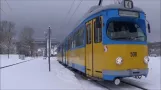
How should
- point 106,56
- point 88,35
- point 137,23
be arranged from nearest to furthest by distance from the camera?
point 106,56 → point 137,23 → point 88,35

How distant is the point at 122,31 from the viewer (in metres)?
10.9

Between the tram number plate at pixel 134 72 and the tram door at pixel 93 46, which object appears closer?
the tram number plate at pixel 134 72

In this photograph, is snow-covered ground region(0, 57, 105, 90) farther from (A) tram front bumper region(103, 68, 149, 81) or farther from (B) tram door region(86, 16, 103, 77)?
(A) tram front bumper region(103, 68, 149, 81)

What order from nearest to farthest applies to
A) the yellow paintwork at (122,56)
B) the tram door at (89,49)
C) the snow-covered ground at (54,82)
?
the yellow paintwork at (122,56) < the snow-covered ground at (54,82) < the tram door at (89,49)

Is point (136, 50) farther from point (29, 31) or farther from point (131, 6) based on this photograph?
point (29, 31)

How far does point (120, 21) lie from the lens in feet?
36.3

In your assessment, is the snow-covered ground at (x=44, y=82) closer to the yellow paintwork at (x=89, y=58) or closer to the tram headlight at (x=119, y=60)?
the yellow paintwork at (x=89, y=58)

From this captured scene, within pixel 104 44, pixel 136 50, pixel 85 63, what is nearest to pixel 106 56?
pixel 104 44

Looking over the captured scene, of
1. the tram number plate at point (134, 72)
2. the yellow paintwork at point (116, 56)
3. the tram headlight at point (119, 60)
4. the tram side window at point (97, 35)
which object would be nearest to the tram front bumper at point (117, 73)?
the tram number plate at point (134, 72)

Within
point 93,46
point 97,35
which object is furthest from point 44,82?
point 97,35

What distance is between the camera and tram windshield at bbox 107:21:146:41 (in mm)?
10898

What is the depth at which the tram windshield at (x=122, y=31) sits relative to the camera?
10898 mm

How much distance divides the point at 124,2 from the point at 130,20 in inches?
32.5

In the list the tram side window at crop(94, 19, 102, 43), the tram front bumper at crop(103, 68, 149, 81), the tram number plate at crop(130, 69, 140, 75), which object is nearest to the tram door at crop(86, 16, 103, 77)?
the tram side window at crop(94, 19, 102, 43)
